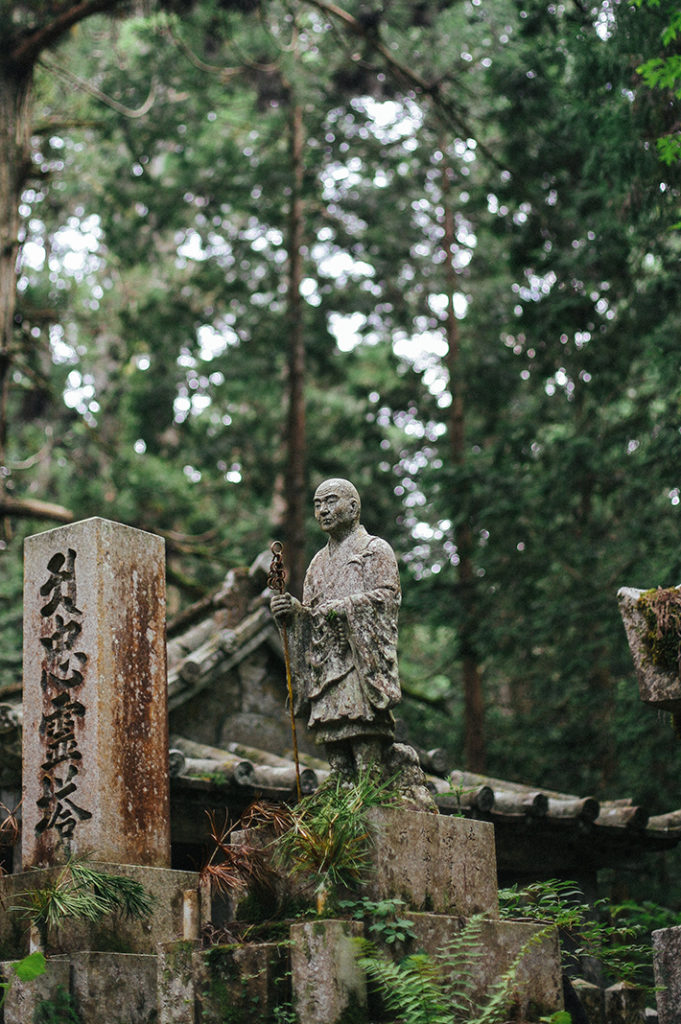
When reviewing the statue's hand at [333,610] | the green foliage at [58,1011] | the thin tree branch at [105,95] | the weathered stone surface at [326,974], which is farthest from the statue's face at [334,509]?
the thin tree branch at [105,95]

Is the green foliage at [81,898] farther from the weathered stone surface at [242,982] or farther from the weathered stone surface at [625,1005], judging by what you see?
the weathered stone surface at [625,1005]

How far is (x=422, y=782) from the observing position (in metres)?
7.16

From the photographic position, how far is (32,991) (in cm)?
670

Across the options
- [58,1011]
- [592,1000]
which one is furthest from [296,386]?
[58,1011]

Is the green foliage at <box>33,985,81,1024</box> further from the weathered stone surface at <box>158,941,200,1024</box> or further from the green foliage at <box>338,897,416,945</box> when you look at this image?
the green foliage at <box>338,897,416,945</box>

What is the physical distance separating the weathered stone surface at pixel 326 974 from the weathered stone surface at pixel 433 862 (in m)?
0.36

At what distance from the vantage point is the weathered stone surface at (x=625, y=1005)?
8875 mm

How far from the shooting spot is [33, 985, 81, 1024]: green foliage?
661 cm

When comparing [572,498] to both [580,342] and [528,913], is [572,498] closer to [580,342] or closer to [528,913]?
[580,342]

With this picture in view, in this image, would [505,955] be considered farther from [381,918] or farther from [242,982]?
[242,982]

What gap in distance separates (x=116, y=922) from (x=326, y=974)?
1.76m

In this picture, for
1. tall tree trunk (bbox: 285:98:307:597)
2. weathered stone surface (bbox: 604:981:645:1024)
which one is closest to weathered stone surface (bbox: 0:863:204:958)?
weathered stone surface (bbox: 604:981:645:1024)

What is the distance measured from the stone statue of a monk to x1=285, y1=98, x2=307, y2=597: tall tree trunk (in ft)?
28.9

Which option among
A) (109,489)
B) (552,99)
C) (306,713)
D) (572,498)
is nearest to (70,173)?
(109,489)
